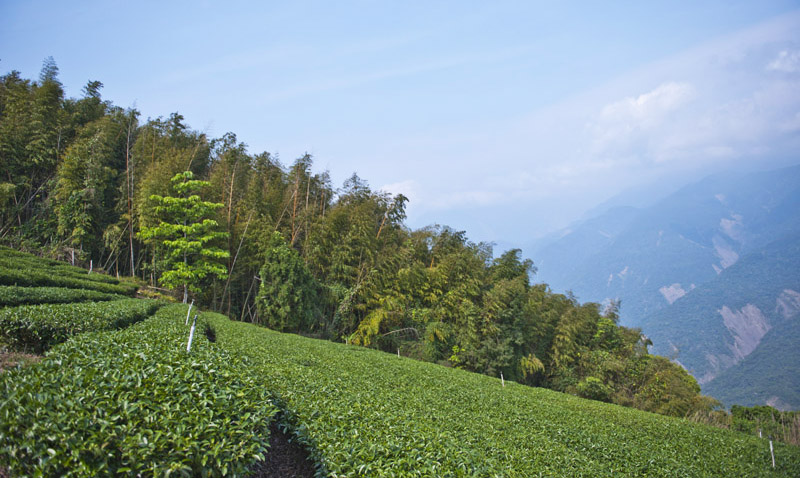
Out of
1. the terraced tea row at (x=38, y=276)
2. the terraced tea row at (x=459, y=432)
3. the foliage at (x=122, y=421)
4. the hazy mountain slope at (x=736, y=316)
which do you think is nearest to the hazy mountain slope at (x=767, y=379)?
the hazy mountain slope at (x=736, y=316)

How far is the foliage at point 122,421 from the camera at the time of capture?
1.89 metres

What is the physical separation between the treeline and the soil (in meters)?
12.2

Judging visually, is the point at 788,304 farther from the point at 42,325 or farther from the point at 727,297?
the point at 42,325

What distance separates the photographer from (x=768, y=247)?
125 m

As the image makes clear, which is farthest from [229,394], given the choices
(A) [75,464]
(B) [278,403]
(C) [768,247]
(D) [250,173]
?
(C) [768,247]

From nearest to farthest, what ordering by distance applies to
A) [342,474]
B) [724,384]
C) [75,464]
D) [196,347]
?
[75,464]
[342,474]
[196,347]
[724,384]

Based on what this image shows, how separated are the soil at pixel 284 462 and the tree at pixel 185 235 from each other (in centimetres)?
1330

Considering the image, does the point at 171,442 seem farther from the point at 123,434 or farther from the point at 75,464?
the point at 75,464

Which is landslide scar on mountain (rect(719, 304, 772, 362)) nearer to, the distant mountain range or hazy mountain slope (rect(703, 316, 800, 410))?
the distant mountain range

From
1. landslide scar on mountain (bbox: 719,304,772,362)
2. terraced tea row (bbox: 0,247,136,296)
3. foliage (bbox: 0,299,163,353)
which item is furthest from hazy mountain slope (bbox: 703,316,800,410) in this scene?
terraced tea row (bbox: 0,247,136,296)

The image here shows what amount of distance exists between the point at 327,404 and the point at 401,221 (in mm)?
15577

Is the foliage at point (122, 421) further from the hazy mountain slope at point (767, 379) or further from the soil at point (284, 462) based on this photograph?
the hazy mountain slope at point (767, 379)

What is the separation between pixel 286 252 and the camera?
15695 millimetres

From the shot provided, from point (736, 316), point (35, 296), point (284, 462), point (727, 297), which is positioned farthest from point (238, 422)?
point (727, 297)
